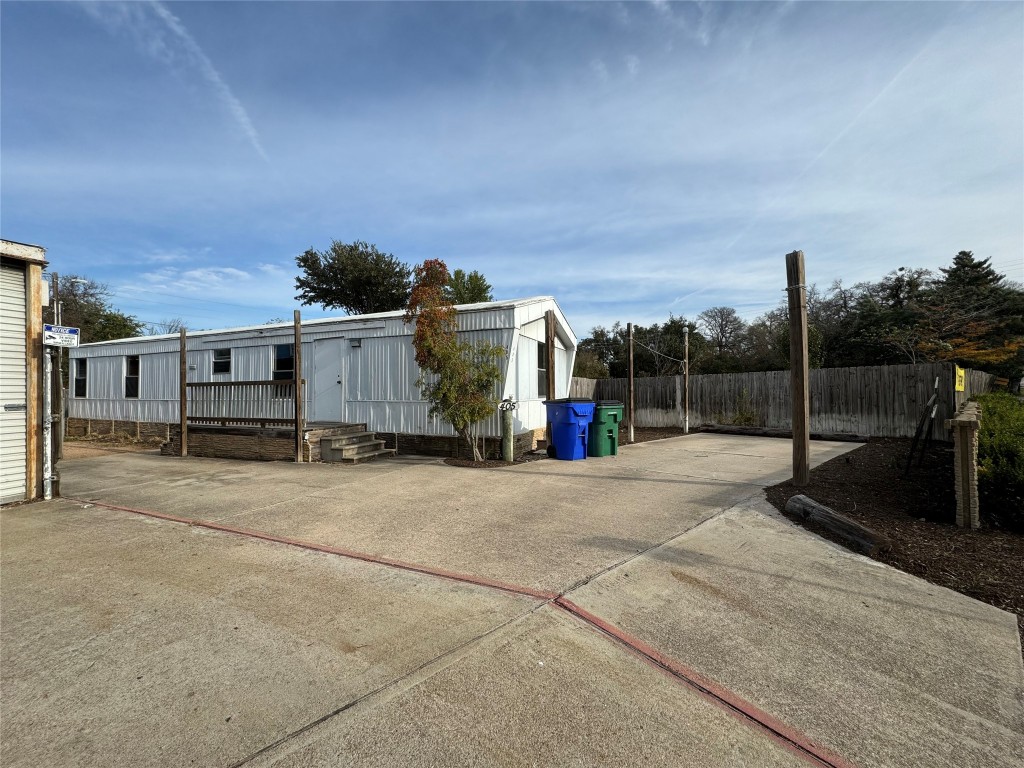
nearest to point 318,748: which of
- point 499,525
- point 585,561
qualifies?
point 585,561

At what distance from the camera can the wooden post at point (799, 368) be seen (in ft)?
21.6

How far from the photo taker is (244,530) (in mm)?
5141

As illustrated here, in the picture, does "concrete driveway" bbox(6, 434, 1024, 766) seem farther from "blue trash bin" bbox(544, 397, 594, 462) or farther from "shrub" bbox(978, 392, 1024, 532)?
"blue trash bin" bbox(544, 397, 594, 462)

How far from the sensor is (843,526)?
4652 millimetres

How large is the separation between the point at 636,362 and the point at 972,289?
53.2 feet

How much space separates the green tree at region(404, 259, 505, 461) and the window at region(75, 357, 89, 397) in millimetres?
14730

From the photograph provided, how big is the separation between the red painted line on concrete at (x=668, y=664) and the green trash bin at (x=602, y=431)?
641 cm

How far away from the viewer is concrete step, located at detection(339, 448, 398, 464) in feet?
32.1

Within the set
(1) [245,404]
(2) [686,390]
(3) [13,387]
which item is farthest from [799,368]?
(1) [245,404]

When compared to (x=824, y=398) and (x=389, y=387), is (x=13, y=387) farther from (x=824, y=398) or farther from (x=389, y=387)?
(x=824, y=398)

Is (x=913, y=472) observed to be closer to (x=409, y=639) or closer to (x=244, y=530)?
(x=409, y=639)

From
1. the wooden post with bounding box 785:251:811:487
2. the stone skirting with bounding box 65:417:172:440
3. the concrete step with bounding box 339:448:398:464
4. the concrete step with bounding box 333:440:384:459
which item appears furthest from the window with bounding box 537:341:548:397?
the stone skirting with bounding box 65:417:172:440

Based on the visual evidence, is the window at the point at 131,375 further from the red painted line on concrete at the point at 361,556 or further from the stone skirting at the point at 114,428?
the red painted line on concrete at the point at 361,556

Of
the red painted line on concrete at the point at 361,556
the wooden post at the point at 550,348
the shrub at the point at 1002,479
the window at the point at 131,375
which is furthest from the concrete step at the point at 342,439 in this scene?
the window at the point at 131,375
